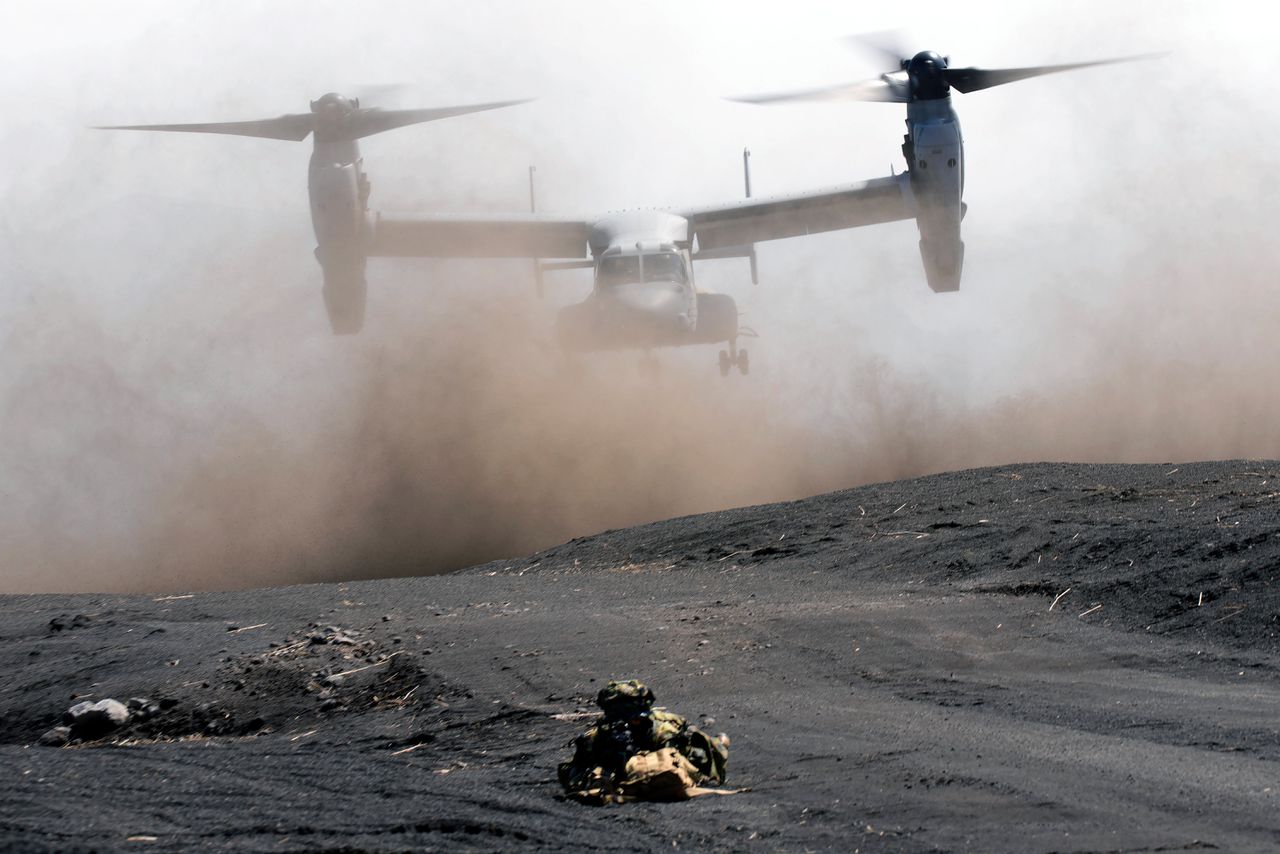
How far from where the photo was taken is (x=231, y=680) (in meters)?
8.35

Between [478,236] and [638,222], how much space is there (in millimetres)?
2642

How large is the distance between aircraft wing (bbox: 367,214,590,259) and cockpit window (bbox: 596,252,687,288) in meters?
1.72

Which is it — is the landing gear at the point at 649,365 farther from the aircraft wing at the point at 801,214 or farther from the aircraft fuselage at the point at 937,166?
the aircraft fuselage at the point at 937,166

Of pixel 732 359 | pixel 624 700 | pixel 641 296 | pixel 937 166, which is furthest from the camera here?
pixel 732 359

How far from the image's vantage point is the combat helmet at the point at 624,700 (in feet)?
17.8

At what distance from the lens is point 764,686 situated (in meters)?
7.54

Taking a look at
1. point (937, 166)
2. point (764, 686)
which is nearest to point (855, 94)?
point (937, 166)

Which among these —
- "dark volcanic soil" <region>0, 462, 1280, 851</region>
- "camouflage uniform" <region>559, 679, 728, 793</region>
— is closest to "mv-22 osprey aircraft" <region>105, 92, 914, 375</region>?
"dark volcanic soil" <region>0, 462, 1280, 851</region>

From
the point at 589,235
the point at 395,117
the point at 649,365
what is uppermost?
the point at 395,117

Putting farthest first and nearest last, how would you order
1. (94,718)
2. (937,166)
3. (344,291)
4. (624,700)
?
(344,291)
(937,166)
(94,718)
(624,700)

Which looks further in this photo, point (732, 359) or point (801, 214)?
point (732, 359)

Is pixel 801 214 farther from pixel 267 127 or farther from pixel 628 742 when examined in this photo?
pixel 628 742

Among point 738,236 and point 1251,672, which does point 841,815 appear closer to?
point 1251,672

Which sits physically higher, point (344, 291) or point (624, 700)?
point (344, 291)
